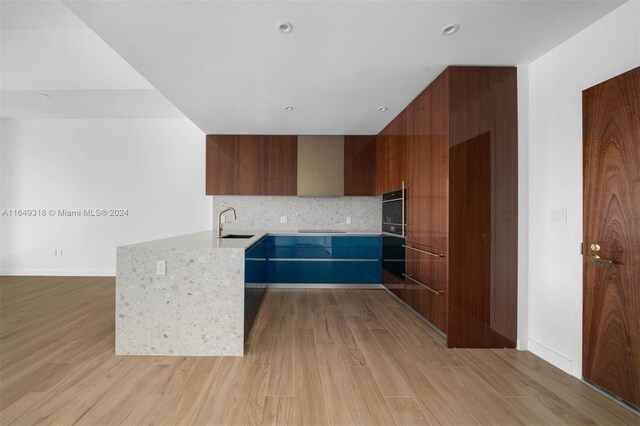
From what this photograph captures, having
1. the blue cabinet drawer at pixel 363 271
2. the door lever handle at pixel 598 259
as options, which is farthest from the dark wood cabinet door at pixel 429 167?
the blue cabinet drawer at pixel 363 271

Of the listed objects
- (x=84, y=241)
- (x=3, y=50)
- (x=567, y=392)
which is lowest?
(x=567, y=392)

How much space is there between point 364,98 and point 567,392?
9.79 ft

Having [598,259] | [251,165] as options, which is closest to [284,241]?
[251,165]

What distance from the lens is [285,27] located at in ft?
6.00

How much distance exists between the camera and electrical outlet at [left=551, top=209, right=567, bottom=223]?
2.04 meters

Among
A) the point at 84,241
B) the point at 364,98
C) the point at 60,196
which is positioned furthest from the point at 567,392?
the point at 60,196

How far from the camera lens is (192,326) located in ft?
7.14

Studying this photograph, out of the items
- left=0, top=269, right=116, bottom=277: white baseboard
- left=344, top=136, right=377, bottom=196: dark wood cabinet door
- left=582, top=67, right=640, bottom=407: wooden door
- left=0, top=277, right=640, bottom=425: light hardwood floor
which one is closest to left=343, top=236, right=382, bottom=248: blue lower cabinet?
left=344, top=136, right=377, bottom=196: dark wood cabinet door

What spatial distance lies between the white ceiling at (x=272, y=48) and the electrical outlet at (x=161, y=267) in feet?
5.51

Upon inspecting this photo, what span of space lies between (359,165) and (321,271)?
6.03 ft

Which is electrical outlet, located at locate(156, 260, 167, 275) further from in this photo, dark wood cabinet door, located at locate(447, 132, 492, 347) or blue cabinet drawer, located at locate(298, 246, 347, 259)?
dark wood cabinet door, located at locate(447, 132, 492, 347)

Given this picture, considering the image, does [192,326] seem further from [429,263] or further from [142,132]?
[142,132]

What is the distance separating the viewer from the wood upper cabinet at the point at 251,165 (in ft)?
14.2

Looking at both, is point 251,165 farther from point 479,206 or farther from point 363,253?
point 479,206
